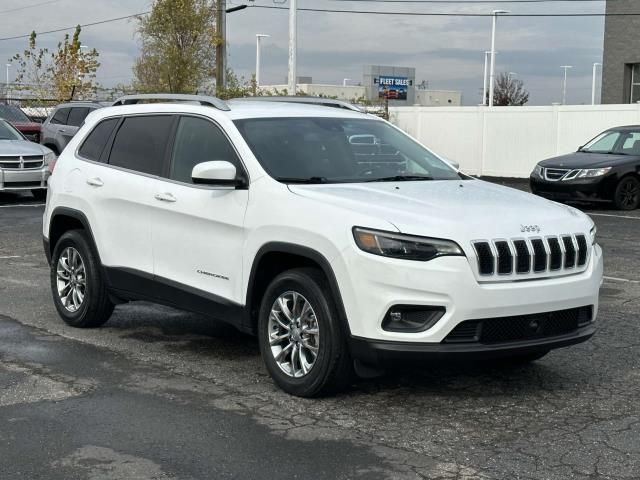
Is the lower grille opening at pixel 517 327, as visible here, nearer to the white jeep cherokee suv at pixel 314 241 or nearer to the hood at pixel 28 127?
the white jeep cherokee suv at pixel 314 241

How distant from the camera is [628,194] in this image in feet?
61.8

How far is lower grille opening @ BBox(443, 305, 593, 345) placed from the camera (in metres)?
5.48

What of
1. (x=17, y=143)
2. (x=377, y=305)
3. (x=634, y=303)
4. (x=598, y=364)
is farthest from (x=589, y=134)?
(x=377, y=305)

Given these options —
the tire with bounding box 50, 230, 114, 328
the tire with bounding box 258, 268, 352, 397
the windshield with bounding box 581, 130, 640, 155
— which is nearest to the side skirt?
the tire with bounding box 50, 230, 114, 328

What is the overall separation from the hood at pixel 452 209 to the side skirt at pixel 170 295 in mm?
929

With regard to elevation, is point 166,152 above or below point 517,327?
above

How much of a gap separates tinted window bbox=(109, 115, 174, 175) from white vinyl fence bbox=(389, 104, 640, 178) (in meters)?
21.7

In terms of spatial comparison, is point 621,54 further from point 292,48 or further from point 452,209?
point 452,209

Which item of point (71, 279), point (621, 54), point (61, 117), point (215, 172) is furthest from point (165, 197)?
point (621, 54)

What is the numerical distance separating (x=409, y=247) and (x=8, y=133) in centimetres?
1711

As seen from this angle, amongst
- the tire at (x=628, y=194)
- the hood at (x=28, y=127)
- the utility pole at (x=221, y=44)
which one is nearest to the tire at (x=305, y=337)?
the tire at (x=628, y=194)

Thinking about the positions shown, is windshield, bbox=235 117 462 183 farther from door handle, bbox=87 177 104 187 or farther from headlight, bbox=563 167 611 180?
headlight, bbox=563 167 611 180

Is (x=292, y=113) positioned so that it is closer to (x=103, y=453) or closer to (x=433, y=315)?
(x=433, y=315)

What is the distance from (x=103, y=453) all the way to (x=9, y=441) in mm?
541
